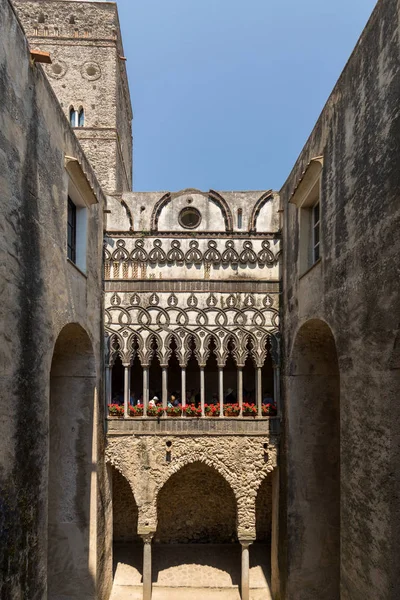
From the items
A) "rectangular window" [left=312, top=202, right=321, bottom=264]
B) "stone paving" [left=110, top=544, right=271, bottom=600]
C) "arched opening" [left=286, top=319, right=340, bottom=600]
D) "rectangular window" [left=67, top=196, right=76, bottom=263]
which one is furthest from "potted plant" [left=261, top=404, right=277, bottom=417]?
"rectangular window" [left=67, top=196, right=76, bottom=263]

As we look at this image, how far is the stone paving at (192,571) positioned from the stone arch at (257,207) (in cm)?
975

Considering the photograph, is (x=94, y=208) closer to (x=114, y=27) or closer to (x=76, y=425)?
(x=76, y=425)

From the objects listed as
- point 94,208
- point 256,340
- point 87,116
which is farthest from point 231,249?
point 87,116

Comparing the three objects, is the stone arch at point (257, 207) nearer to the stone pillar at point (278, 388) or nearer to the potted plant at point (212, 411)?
the stone pillar at point (278, 388)

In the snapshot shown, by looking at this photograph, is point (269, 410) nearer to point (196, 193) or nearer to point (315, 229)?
point (315, 229)

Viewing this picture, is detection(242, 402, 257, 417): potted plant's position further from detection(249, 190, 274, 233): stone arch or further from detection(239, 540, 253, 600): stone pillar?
detection(249, 190, 274, 233): stone arch

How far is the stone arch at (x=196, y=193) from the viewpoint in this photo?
10500 millimetres

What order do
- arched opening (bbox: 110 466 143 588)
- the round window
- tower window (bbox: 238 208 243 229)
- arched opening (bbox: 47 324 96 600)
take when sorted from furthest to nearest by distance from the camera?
arched opening (bbox: 110 466 143 588)
the round window
tower window (bbox: 238 208 243 229)
arched opening (bbox: 47 324 96 600)

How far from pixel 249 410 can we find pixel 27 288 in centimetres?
687

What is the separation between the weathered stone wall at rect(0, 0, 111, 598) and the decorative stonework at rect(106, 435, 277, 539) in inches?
167

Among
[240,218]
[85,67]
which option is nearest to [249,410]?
[240,218]

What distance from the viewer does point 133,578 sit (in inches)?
421

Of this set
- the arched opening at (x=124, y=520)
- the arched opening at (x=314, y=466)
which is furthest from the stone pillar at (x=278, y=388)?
the arched opening at (x=124, y=520)

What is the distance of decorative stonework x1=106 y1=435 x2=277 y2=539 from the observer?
9.91m
